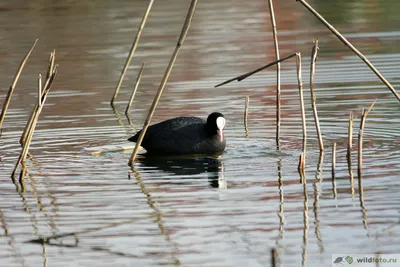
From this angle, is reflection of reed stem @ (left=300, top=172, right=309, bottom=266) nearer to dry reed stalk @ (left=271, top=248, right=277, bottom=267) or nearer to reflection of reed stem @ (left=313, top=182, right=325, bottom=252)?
reflection of reed stem @ (left=313, top=182, right=325, bottom=252)

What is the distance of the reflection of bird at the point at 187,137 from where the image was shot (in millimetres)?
10812

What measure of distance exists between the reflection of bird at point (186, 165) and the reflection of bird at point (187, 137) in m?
0.13

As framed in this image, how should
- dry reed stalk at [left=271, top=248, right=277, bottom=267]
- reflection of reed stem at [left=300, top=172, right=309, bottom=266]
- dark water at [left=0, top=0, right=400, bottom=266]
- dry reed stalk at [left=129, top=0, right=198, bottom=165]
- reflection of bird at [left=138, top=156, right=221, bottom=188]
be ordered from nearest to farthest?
dry reed stalk at [left=271, top=248, right=277, bottom=267] < reflection of reed stem at [left=300, top=172, right=309, bottom=266] < dark water at [left=0, top=0, right=400, bottom=266] < dry reed stalk at [left=129, top=0, right=198, bottom=165] < reflection of bird at [left=138, top=156, right=221, bottom=188]

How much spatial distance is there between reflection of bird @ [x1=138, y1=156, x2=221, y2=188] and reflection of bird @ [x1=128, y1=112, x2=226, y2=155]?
5.0 inches

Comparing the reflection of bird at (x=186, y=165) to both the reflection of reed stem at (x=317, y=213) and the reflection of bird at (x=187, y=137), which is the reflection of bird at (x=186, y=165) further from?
the reflection of reed stem at (x=317, y=213)

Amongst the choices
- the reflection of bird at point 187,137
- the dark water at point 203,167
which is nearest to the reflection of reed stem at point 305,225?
the dark water at point 203,167

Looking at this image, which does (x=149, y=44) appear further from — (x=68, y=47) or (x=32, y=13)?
(x=32, y=13)

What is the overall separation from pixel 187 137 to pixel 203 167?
80cm

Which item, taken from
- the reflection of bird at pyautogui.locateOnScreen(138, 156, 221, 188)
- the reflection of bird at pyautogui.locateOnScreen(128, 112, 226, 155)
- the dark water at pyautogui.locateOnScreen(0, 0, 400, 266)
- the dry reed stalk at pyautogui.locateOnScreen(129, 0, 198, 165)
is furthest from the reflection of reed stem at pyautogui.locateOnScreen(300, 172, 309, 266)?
the reflection of bird at pyautogui.locateOnScreen(128, 112, 226, 155)

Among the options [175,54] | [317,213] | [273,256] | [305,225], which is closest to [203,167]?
[175,54]

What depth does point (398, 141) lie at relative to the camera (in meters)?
10.8

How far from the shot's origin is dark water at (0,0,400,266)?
7168mm

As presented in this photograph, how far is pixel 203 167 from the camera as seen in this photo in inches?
404

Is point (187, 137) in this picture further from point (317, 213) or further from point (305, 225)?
point (305, 225)
